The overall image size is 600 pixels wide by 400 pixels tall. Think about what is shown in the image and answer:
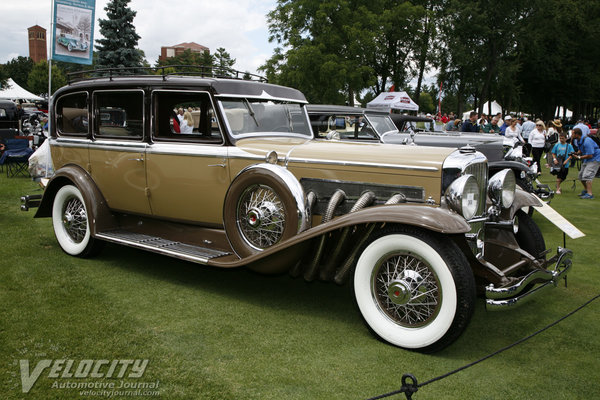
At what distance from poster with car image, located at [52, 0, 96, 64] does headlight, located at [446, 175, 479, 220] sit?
33.4ft

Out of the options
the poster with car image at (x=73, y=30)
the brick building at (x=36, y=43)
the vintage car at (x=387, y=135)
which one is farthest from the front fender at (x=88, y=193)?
the brick building at (x=36, y=43)

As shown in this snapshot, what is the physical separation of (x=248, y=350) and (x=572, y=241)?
18.0ft

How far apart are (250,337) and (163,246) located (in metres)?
1.57

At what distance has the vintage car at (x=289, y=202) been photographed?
3436 mm

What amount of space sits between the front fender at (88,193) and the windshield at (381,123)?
652 cm

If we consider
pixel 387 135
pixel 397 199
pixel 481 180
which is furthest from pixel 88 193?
pixel 387 135

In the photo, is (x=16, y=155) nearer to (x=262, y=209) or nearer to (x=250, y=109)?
(x=250, y=109)

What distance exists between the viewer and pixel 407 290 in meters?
3.44

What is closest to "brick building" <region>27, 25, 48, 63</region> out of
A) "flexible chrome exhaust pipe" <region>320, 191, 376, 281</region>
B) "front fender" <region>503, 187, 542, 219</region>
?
"flexible chrome exhaust pipe" <region>320, 191, 376, 281</region>

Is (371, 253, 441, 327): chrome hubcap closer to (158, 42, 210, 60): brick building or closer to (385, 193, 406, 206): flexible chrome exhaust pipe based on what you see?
(385, 193, 406, 206): flexible chrome exhaust pipe

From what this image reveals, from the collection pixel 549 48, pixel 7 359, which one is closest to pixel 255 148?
pixel 7 359

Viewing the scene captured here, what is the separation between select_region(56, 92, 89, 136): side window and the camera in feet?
18.8

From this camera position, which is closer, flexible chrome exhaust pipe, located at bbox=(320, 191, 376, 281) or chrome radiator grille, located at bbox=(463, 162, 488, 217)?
flexible chrome exhaust pipe, located at bbox=(320, 191, 376, 281)

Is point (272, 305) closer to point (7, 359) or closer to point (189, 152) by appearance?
point (189, 152)
